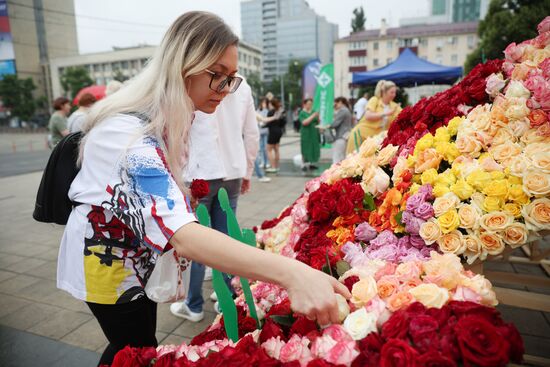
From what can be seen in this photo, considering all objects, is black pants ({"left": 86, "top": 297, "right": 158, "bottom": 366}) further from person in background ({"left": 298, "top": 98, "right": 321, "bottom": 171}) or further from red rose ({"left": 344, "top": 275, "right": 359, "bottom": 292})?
person in background ({"left": 298, "top": 98, "right": 321, "bottom": 171})

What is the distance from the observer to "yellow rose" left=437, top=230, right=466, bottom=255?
1393mm

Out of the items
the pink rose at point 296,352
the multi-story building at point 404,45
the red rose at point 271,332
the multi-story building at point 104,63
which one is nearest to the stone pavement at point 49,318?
the red rose at point 271,332

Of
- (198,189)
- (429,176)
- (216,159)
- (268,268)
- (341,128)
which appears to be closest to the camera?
(268,268)

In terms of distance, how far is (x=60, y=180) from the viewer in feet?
4.56

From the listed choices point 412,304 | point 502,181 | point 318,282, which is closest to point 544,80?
point 502,181

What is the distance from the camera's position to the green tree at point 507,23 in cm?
1769

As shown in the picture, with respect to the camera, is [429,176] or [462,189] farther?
[429,176]

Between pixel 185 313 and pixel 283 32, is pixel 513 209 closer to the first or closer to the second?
pixel 185 313

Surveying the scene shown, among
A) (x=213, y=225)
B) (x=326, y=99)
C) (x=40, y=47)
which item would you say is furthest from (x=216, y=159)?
(x=40, y=47)

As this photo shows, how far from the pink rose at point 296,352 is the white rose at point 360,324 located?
0.12 meters

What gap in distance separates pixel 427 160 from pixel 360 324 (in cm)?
105

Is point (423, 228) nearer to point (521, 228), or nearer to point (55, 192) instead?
point (521, 228)

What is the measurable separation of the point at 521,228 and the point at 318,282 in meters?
0.89

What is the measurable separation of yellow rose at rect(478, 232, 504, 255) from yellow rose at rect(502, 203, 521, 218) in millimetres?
104
